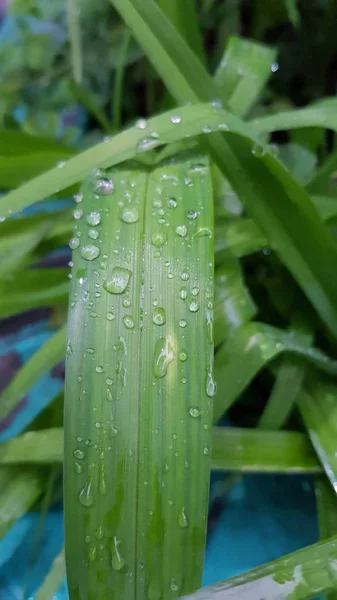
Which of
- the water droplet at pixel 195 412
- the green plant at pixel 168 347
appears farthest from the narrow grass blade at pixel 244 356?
the water droplet at pixel 195 412

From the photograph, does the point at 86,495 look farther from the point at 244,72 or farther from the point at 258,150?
the point at 244,72

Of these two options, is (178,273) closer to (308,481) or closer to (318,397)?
(318,397)

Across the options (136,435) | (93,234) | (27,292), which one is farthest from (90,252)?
(27,292)

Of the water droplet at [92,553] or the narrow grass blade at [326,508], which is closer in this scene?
the water droplet at [92,553]

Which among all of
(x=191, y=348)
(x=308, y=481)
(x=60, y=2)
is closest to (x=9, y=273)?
(x=191, y=348)

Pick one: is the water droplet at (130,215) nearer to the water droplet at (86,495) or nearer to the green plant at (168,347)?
the green plant at (168,347)

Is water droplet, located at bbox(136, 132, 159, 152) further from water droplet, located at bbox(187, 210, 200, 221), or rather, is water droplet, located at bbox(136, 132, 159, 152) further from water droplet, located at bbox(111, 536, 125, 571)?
water droplet, located at bbox(111, 536, 125, 571)
